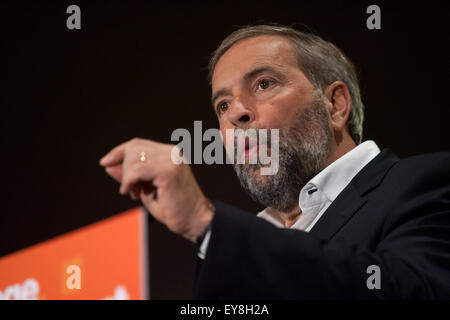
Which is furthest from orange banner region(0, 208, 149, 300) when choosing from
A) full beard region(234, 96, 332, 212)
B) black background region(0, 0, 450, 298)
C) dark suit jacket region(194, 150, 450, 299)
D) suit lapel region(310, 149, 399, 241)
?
dark suit jacket region(194, 150, 450, 299)

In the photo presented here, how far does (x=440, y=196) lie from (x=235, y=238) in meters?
0.48

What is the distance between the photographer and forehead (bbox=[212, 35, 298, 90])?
1465mm

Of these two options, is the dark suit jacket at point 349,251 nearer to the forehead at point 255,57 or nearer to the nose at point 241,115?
the nose at point 241,115

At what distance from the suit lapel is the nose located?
0.32 metres

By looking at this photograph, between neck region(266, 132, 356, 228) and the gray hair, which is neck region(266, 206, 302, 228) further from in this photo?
the gray hair

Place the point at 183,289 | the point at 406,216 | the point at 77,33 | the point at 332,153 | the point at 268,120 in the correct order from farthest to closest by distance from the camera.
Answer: the point at 77,33
the point at 183,289
the point at 332,153
the point at 268,120
the point at 406,216

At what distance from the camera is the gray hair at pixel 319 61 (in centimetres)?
154

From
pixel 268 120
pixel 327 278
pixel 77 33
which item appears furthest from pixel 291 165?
pixel 77 33

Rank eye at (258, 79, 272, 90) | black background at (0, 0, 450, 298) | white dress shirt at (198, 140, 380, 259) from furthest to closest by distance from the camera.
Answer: black background at (0, 0, 450, 298), eye at (258, 79, 272, 90), white dress shirt at (198, 140, 380, 259)

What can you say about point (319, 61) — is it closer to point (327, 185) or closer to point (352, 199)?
point (327, 185)

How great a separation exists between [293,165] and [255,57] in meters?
0.36

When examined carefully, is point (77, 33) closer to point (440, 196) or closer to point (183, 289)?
point (183, 289)

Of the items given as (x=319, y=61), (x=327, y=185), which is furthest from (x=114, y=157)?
(x=319, y=61)
